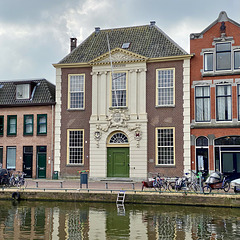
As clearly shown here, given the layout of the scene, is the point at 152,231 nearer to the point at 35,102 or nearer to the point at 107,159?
the point at 107,159

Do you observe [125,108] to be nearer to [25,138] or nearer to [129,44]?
[129,44]

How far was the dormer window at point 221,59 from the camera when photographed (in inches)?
1083

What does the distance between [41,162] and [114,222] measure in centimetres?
1662

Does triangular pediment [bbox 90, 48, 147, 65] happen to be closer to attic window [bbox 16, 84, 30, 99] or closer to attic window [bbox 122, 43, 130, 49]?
attic window [bbox 122, 43, 130, 49]

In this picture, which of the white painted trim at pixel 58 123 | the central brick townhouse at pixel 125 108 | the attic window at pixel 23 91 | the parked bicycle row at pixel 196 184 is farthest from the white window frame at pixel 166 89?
the attic window at pixel 23 91

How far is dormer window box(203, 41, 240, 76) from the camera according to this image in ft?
90.2

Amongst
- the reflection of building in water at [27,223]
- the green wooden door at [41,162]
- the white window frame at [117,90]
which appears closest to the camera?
the reflection of building in water at [27,223]

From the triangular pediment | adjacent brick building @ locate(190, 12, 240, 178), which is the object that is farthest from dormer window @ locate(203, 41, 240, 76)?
the triangular pediment

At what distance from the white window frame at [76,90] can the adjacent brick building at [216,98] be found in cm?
838

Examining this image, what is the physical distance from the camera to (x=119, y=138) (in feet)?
96.6

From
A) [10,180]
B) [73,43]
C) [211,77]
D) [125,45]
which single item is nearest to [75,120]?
[125,45]

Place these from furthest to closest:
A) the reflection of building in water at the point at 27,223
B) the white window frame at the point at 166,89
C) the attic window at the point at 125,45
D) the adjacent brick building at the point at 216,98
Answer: the attic window at the point at 125,45 → the white window frame at the point at 166,89 → the adjacent brick building at the point at 216,98 → the reflection of building in water at the point at 27,223

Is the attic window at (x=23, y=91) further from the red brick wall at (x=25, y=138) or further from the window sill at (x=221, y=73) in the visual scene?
the window sill at (x=221, y=73)

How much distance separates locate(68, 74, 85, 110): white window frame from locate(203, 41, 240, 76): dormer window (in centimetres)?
927
